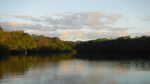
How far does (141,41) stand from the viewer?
11319 centimetres

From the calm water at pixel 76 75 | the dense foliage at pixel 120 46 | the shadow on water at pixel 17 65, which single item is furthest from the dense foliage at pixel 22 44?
the calm water at pixel 76 75

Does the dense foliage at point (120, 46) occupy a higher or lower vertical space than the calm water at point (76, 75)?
lower

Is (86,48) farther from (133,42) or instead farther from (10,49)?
(10,49)

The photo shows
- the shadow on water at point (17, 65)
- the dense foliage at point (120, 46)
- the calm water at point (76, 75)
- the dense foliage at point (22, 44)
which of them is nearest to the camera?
the calm water at point (76, 75)

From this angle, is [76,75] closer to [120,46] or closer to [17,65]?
[17,65]

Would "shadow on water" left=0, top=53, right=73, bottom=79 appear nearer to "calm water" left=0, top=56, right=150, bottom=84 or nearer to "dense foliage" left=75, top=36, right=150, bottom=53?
"calm water" left=0, top=56, right=150, bottom=84

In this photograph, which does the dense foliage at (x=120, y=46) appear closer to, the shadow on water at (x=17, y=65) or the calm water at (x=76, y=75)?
the shadow on water at (x=17, y=65)

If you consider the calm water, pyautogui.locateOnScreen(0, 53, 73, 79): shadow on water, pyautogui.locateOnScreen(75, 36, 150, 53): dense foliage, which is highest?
the calm water

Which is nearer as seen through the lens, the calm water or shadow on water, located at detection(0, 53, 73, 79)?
the calm water

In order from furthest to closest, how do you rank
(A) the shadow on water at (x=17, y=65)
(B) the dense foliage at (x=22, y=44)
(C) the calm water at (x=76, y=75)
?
(B) the dense foliage at (x=22, y=44) < (A) the shadow on water at (x=17, y=65) < (C) the calm water at (x=76, y=75)

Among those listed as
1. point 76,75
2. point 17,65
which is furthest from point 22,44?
point 76,75

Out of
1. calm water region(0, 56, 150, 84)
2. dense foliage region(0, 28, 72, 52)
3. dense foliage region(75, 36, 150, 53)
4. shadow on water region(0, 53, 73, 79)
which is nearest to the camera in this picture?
calm water region(0, 56, 150, 84)

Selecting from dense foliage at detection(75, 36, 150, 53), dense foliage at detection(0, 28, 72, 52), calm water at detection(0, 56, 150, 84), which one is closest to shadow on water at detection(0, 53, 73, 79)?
calm water at detection(0, 56, 150, 84)

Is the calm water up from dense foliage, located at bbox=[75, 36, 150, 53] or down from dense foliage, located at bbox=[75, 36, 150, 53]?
up
